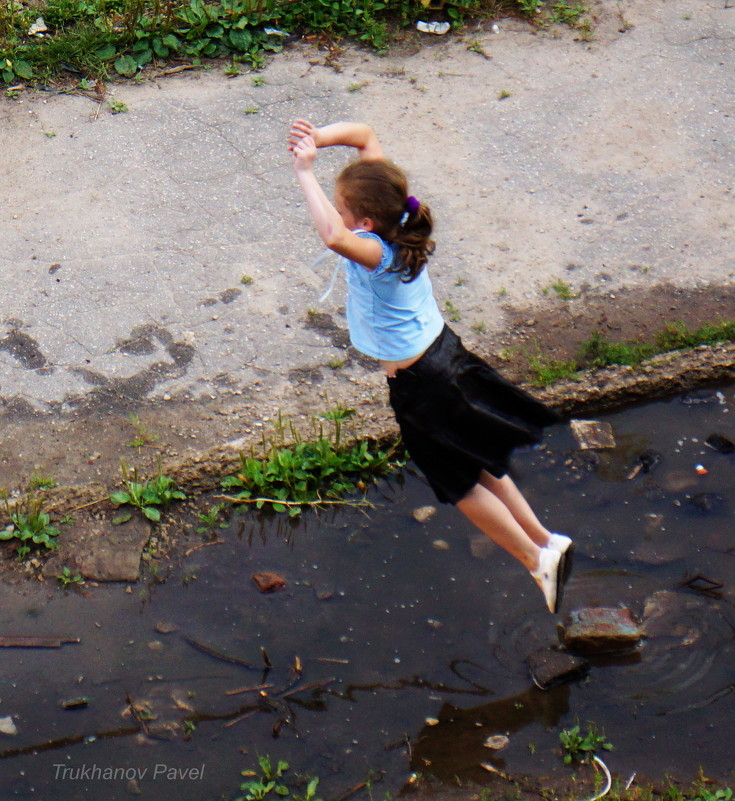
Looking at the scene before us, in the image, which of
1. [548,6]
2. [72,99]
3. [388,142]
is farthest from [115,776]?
[548,6]

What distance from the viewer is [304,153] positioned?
274cm

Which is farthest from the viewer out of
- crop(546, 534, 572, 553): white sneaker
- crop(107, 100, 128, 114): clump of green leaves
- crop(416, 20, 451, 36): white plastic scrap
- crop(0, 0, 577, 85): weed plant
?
crop(416, 20, 451, 36): white plastic scrap

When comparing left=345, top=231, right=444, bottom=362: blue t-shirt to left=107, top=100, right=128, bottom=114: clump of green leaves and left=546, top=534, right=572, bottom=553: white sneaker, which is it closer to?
left=546, top=534, right=572, bottom=553: white sneaker

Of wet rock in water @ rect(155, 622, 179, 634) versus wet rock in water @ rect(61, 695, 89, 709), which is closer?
wet rock in water @ rect(61, 695, 89, 709)

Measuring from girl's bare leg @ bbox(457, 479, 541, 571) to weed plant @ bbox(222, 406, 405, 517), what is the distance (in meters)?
0.70

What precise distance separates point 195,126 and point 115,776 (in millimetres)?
3592

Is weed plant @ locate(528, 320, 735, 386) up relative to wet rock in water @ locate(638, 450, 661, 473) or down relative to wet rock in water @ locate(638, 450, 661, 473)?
up

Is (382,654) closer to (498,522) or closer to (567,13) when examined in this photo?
(498,522)

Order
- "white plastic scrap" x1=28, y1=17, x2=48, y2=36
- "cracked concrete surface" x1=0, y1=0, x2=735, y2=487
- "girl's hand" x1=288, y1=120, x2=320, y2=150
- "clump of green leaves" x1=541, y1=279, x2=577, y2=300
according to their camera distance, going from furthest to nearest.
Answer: "white plastic scrap" x1=28, y1=17, x2=48, y2=36, "clump of green leaves" x1=541, y1=279, x2=577, y2=300, "cracked concrete surface" x1=0, y1=0, x2=735, y2=487, "girl's hand" x1=288, y1=120, x2=320, y2=150

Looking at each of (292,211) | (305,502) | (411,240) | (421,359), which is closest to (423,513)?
(305,502)

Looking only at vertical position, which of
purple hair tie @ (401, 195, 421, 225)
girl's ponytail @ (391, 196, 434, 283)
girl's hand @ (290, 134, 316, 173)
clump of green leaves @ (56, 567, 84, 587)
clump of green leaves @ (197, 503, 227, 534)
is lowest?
clump of green leaves @ (197, 503, 227, 534)

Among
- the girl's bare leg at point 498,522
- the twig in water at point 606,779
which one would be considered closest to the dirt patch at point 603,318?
the girl's bare leg at point 498,522

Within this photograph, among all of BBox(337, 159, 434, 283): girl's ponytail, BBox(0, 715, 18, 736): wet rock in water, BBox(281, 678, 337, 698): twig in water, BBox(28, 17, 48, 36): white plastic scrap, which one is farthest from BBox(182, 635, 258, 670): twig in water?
BBox(28, 17, 48, 36): white plastic scrap

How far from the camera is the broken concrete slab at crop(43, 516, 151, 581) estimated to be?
3.36 m
